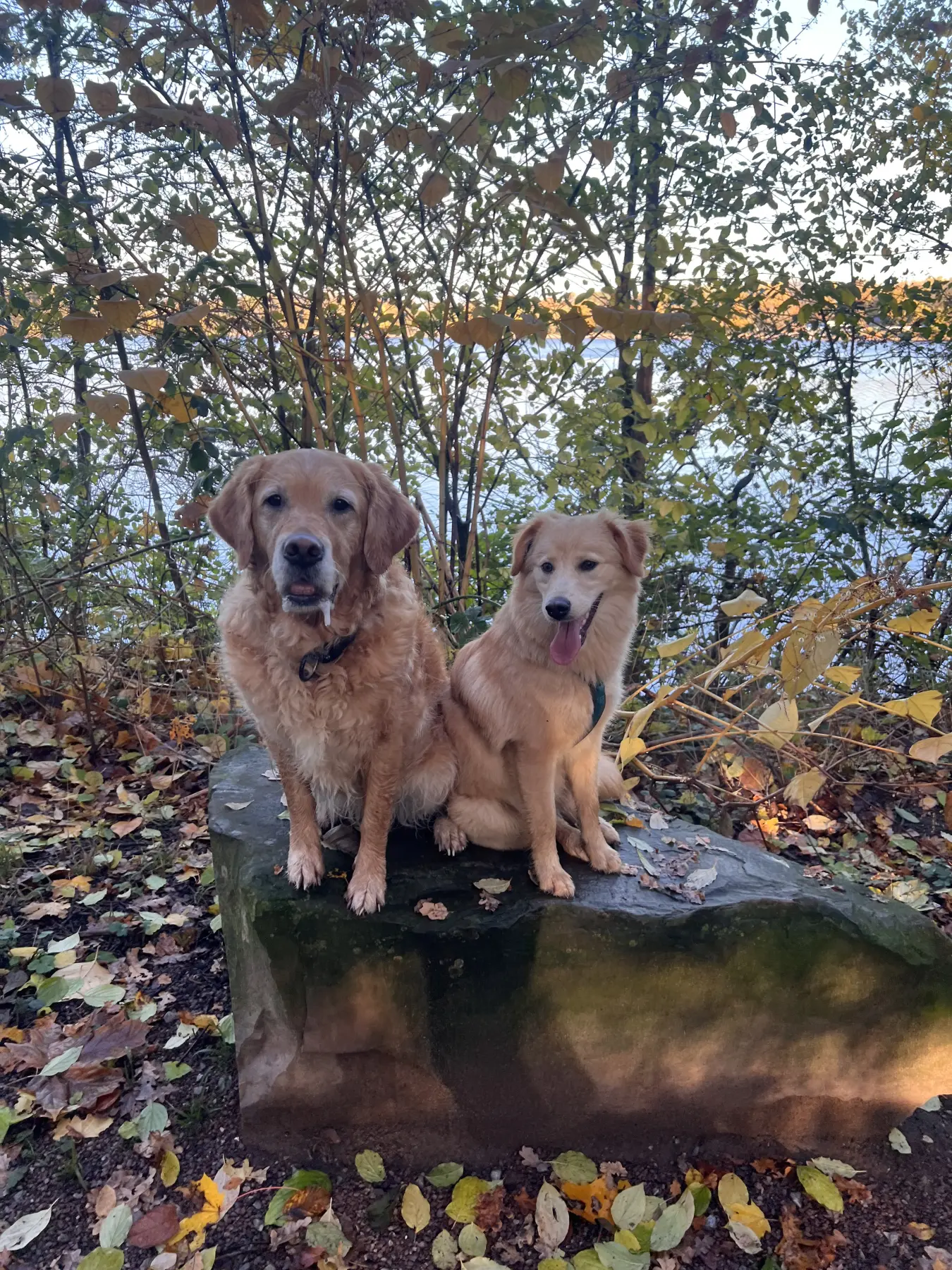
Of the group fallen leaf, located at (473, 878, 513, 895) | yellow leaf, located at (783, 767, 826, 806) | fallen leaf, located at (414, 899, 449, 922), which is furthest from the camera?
yellow leaf, located at (783, 767, 826, 806)

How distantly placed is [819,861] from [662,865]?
1431mm

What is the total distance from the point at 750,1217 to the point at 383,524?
7.80 feet

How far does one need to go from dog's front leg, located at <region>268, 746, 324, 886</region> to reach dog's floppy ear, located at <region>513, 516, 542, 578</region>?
1.01 m

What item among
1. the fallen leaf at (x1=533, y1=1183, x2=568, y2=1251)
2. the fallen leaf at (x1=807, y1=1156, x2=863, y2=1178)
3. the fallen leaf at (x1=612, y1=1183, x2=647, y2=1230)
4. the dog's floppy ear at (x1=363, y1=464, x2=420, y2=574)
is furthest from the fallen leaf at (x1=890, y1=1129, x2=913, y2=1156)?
the dog's floppy ear at (x1=363, y1=464, x2=420, y2=574)

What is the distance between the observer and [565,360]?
4043 mm

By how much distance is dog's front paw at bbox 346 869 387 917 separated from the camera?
2.36 meters

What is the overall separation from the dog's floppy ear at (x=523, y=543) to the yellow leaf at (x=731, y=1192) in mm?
2039

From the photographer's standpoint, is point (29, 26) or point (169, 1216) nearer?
point (169, 1216)

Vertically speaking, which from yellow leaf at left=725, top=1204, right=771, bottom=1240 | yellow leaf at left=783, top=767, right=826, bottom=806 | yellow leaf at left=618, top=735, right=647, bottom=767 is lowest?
yellow leaf at left=725, top=1204, right=771, bottom=1240

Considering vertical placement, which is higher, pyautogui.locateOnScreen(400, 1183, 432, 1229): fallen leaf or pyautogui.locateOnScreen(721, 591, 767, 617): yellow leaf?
pyautogui.locateOnScreen(721, 591, 767, 617): yellow leaf

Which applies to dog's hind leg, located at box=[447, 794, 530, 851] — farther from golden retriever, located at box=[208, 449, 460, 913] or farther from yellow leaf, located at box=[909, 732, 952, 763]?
yellow leaf, located at box=[909, 732, 952, 763]

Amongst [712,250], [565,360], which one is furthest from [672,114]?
[565,360]

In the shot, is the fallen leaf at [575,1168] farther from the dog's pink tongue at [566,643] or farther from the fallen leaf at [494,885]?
the dog's pink tongue at [566,643]

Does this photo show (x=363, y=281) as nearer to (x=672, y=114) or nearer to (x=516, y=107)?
(x=516, y=107)
